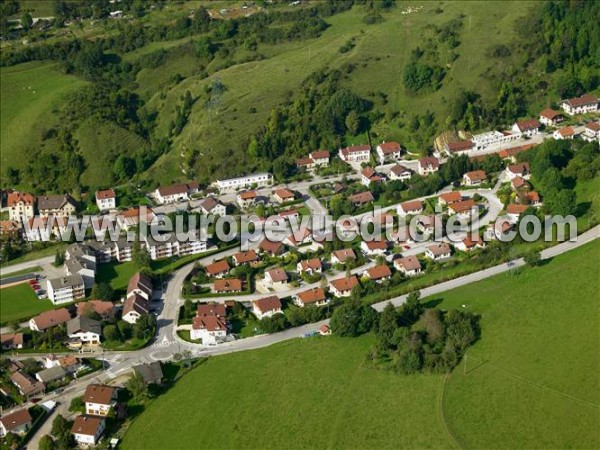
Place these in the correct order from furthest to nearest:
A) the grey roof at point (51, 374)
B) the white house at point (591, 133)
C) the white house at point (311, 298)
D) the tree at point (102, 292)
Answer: the white house at point (591, 133) < the tree at point (102, 292) < the white house at point (311, 298) < the grey roof at point (51, 374)

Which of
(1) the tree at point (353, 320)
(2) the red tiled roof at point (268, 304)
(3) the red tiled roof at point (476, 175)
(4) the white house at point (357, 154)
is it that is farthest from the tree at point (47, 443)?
(3) the red tiled roof at point (476, 175)

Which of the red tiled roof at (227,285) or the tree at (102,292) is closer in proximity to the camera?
the tree at (102,292)

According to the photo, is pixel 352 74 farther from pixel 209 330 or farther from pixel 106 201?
pixel 209 330

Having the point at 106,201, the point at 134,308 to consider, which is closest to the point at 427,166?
the point at 106,201

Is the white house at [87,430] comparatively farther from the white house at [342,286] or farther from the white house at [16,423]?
the white house at [342,286]

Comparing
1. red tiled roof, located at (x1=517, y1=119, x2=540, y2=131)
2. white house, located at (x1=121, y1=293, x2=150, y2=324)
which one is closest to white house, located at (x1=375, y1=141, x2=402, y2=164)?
red tiled roof, located at (x1=517, y1=119, x2=540, y2=131)

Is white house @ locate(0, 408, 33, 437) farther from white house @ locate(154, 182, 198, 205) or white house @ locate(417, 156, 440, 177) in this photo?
white house @ locate(417, 156, 440, 177)
